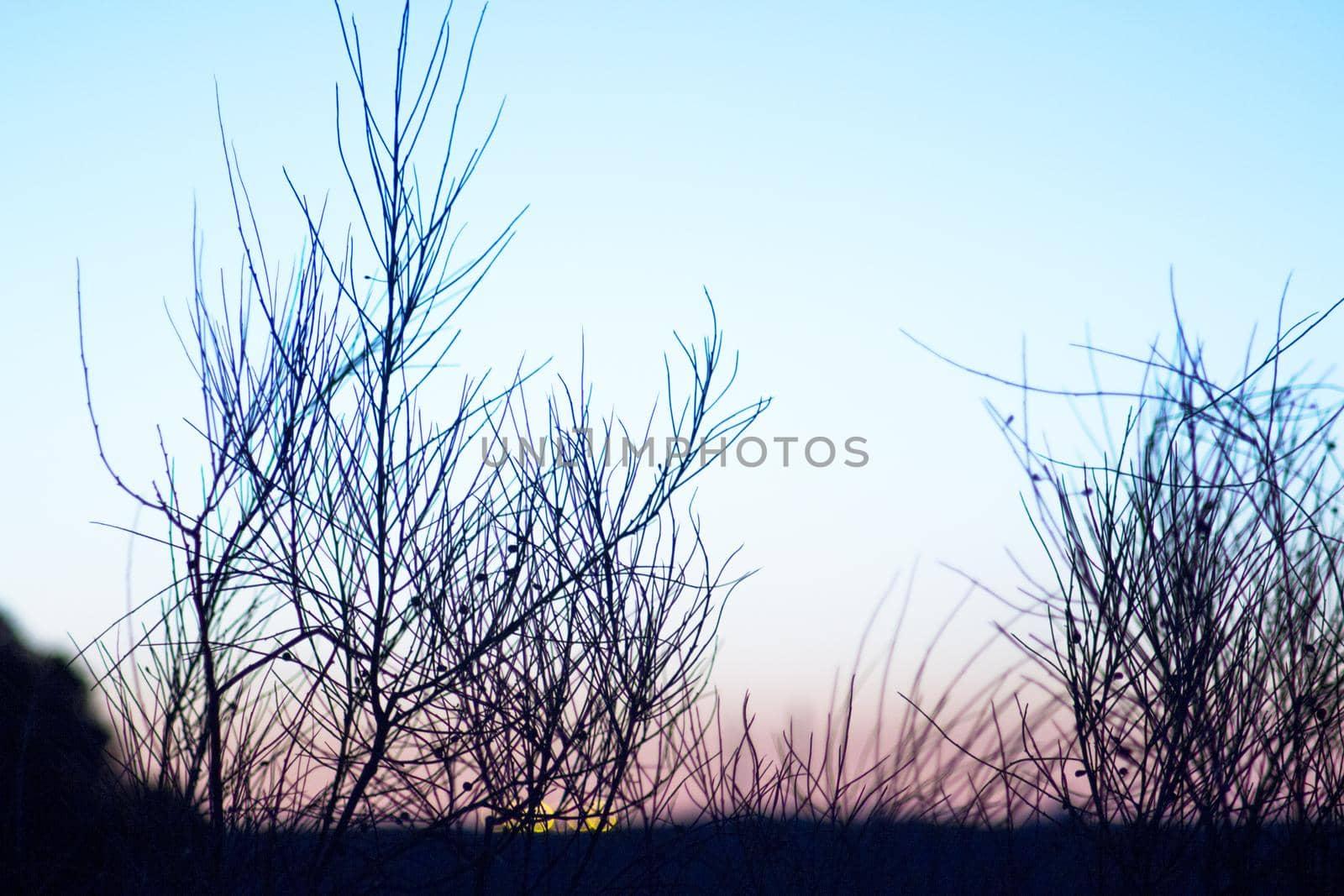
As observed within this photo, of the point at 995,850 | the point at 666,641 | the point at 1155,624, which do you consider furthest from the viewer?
the point at 995,850

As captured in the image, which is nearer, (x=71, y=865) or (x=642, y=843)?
(x=642, y=843)

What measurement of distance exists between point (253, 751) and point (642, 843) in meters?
2.13

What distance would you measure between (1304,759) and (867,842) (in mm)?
3077

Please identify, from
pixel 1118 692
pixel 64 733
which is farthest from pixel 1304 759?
pixel 64 733

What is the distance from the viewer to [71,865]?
7.61m

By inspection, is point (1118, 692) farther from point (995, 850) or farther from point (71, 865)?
point (71, 865)

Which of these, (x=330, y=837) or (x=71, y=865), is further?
(x=71, y=865)

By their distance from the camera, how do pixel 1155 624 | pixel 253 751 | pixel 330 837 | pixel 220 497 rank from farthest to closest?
1. pixel 253 751
2. pixel 1155 624
3. pixel 330 837
4. pixel 220 497

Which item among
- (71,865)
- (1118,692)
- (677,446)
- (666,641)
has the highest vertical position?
(677,446)

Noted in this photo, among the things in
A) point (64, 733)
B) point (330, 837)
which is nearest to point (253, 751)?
point (330, 837)

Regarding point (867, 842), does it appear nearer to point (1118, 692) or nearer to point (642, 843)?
point (642, 843)

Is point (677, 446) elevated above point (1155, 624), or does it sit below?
above

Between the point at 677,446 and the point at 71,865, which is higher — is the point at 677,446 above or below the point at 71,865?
above

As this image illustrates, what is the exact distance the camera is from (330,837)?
3.96 meters
